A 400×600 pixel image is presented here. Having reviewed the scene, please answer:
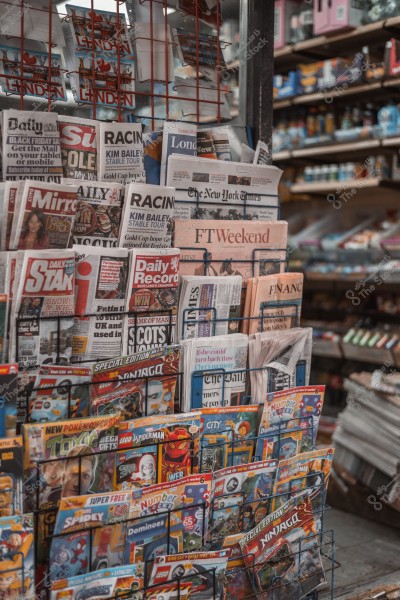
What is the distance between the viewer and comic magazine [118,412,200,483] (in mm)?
1437

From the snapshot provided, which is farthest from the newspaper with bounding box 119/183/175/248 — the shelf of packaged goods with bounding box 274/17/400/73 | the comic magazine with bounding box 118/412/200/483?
the shelf of packaged goods with bounding box 274/17/400/73

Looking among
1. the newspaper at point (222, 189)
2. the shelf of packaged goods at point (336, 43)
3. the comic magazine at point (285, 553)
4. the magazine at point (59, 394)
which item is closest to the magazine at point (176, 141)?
the newspaper at point (222, 189)

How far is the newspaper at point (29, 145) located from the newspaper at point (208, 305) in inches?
14.7

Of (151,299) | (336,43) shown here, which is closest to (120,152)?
(151,299)

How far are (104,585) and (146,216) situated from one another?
2.42 feet

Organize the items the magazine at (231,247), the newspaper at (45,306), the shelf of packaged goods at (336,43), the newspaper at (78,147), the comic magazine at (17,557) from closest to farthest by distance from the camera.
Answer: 1. the comic magazine at (17,557)
2. the newspaper at (45,306)
3. the newspaper at (78,147)
4. the magazine at (231,247)
5. the shelf of packaged goods at (336,43)

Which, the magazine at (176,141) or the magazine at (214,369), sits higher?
the magazine at (176,141)

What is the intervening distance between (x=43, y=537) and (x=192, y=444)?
0.35 m

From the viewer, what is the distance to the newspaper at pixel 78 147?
1533 millimetres

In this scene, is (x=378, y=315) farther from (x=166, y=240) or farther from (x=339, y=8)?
(x=166, y=240)

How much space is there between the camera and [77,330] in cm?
144

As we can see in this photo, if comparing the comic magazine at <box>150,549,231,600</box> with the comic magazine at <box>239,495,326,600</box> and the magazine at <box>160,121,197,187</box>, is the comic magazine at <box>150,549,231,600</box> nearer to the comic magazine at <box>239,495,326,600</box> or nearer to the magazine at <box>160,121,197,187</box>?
the comic magazine at <box>239,495,326,600</box>

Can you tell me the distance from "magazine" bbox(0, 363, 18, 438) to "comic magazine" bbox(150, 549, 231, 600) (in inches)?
15.1

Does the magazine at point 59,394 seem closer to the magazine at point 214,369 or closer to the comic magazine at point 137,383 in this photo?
the comic magazine at point 137,383
